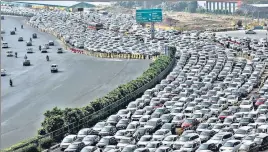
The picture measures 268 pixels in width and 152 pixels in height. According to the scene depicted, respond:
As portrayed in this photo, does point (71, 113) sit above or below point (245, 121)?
above

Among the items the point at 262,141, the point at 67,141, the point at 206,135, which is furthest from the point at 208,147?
the point at 67,141

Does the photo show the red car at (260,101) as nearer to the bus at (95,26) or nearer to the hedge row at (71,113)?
the hedge row at (71,113)

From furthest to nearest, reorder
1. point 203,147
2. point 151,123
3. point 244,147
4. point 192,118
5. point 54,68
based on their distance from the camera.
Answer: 1. point 54,68
2. point 192,118
3. point 151,123
4. point 203,147
5. point 244,147

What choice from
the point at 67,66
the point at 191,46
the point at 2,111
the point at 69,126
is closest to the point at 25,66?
the point at 67,66

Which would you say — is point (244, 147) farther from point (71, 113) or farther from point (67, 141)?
point (71, 113)

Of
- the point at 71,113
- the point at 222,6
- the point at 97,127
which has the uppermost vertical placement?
the point at 71,113

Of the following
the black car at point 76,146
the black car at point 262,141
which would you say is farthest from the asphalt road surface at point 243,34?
the black car at point 76,146
